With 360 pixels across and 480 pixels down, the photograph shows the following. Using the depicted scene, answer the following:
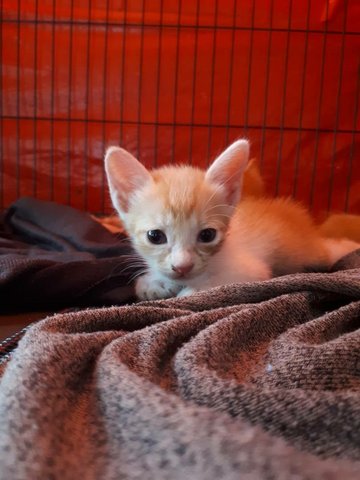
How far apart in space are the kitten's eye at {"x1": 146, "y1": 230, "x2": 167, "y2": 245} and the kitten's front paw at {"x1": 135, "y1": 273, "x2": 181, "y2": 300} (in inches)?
4.0

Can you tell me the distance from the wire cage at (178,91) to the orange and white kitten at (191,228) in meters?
1.13

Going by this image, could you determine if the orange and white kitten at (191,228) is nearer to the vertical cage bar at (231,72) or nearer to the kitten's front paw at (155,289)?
the kitten's front paw at (155,289)

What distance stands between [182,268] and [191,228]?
0.27ft

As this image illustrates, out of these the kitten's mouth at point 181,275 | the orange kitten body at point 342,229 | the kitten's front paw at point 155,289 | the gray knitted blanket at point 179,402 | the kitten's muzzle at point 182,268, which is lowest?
the kitten's front paw at point 155,289

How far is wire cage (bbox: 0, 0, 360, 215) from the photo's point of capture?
226 centimetres

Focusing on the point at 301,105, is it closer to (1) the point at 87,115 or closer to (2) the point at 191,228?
(1) the point at 87,115

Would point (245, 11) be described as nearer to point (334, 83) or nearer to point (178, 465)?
point (334, 83)

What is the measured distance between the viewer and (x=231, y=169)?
3.78 feet

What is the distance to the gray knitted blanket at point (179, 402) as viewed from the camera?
48 centimetres

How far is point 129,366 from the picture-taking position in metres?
0.62

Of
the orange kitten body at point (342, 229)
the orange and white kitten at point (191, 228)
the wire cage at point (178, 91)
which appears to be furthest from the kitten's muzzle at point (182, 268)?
the wire cage at point (178, 91)

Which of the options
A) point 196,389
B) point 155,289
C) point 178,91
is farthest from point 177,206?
point 178,91

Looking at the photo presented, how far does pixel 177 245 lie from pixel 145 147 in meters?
1.34

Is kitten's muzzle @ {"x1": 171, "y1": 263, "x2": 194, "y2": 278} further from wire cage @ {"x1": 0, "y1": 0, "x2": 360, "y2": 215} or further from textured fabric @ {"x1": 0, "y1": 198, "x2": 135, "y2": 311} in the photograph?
wire cage @ {"x1": 0, "y1": 0, "x2": 360, "y2": 215}
